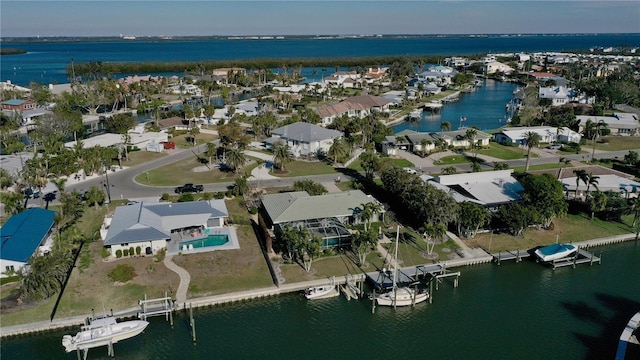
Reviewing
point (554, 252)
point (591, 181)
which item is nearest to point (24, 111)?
point (554, 252)

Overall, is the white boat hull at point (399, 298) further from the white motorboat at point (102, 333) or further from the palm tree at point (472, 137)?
the palm tree at point (472, 137)

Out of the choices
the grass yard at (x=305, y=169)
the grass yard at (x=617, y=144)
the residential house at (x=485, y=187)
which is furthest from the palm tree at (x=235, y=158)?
the grass yard at (x=617, y=144)

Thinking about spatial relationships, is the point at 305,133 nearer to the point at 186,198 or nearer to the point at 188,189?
the point at 188,189

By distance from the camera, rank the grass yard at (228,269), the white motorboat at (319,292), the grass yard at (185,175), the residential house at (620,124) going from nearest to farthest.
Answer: the white motorboat at (319,292) < the grass yard at (228,269) < the grass yard at (185,175) < the residential house at (620,124)

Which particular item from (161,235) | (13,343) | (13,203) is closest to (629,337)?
(161,235)

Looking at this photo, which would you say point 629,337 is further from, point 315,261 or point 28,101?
point 28,101
